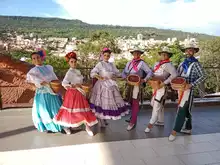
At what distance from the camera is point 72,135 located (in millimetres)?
3566

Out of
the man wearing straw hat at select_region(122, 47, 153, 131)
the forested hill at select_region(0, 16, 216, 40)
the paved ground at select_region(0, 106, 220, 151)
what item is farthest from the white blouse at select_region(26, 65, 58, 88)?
the forested hill at select_region(0, 16, 216, 40)

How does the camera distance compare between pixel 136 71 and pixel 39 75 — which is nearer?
pixel 39 75

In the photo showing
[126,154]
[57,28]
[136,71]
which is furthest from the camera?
[57,28]

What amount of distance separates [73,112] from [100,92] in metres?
0.51

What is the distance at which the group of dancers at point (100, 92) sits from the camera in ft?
11.2

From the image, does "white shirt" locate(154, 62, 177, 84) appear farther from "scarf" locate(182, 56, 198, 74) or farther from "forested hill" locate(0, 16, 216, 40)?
"forested hill" locate(0, 16, 216, 40)

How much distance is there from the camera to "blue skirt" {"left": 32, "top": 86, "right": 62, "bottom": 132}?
11.5 ft

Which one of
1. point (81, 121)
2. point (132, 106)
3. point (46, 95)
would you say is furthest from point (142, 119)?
point (46, 95)

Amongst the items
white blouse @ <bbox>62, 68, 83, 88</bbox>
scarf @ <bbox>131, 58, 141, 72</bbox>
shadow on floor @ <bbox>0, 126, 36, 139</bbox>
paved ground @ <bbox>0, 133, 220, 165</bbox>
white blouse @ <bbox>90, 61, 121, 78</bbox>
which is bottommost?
shadow on floor @ <bbox>0, 126, 36, 139</bbox>

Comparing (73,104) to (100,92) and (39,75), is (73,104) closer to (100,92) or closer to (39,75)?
(100,92)

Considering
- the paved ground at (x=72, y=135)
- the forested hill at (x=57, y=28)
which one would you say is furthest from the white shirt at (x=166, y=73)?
the forested hill at (x=57, y=28)

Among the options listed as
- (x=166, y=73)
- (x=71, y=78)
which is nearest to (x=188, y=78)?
(x=166, y=73)

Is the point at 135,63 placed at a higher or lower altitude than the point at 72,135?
higher

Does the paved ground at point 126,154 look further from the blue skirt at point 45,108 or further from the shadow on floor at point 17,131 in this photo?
the shadow on floor at point 17,131
